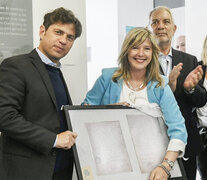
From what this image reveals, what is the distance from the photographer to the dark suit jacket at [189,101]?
2.66m

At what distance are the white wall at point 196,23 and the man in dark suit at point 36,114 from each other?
97.9 inches

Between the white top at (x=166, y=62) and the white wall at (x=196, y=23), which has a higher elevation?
the white wall at (x=196, y=23)

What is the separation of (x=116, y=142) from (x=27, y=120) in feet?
1.77

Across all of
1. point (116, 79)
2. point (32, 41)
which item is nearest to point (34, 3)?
point (32, 41)

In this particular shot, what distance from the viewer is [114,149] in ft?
6.86

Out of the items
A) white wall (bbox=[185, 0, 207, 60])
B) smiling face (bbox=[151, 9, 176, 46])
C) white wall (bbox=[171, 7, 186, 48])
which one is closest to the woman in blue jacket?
smiling face (bbox=[151, 9, 176, 46])

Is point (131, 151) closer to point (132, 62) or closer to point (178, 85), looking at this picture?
point (132, 62)

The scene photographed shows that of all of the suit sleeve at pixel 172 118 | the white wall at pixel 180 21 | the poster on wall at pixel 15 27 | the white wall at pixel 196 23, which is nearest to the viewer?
the suit sleeve at pixel 172 118

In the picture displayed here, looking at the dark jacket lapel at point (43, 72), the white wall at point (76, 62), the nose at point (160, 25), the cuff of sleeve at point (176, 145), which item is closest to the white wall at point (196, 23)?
the nose at point (160, 25)

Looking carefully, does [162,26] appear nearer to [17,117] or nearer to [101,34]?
[17,117]

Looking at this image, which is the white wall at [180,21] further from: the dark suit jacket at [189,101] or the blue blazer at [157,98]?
the blue blazer at [157,98]

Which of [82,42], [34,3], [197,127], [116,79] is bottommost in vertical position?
[197,127]

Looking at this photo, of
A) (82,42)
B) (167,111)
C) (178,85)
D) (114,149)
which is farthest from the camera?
(82,42)

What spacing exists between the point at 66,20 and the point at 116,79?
496 millimetres
